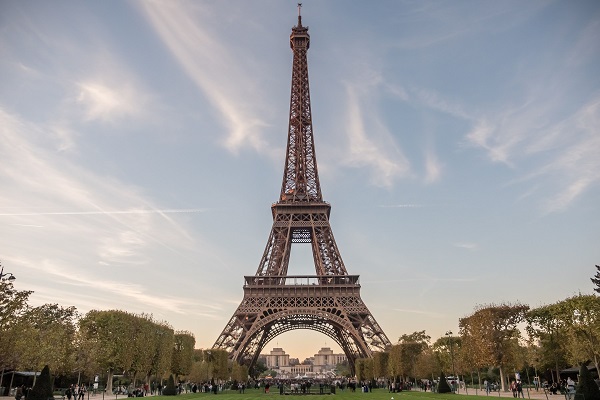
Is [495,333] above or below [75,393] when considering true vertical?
above

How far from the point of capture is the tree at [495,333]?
4634 centimetres

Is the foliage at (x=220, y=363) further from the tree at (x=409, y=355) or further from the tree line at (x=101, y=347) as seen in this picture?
the tree at (x=409, y=355)

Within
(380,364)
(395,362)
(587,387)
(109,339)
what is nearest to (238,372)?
(109,339)

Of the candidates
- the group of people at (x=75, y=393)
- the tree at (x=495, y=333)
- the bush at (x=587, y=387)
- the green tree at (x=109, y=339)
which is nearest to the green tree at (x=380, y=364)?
the tree at (x=495, y=333)

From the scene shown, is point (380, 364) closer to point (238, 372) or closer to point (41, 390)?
point (238, 372)

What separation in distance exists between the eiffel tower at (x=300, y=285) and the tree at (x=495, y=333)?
17.9 meters

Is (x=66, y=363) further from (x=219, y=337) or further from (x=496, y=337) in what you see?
(x=496, y=337)

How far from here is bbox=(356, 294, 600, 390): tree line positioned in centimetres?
4312

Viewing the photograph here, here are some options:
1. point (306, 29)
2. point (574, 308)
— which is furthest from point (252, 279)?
point (306, 29)

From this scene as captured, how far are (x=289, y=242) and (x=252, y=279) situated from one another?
27.0 feet

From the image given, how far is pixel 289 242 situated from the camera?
71.9 meters

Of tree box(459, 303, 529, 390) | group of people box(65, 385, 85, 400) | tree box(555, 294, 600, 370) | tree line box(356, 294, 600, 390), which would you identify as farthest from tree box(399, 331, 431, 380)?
group of people box(65, 385, 85, 400)

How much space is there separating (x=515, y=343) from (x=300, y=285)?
91.9ft

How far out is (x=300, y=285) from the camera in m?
67.1
